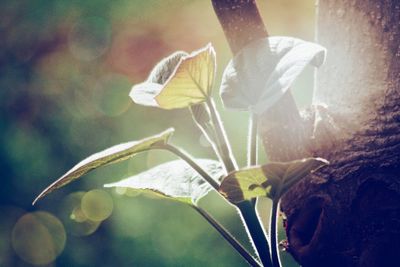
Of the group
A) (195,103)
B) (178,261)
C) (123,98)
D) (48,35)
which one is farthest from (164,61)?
(48,35)

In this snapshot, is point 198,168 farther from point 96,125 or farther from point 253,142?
point 96,125

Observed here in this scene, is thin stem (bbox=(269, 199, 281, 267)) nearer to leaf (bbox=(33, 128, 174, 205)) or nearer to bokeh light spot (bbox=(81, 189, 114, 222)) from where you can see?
leaf (bbox=(33, 128, 174, 205))

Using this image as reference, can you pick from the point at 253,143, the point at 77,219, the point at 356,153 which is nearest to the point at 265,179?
the point at 253,143

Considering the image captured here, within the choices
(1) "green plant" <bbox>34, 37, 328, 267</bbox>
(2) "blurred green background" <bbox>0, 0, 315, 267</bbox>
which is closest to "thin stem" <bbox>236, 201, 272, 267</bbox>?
(1) "green plant" <bbox>34, 37, 328, 267</bbox>

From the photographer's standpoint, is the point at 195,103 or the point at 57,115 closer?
the point at 195,103

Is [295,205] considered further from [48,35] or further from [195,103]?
[48,35]

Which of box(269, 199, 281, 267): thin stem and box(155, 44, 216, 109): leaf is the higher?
box(155, 44, 216, 109): leaf
